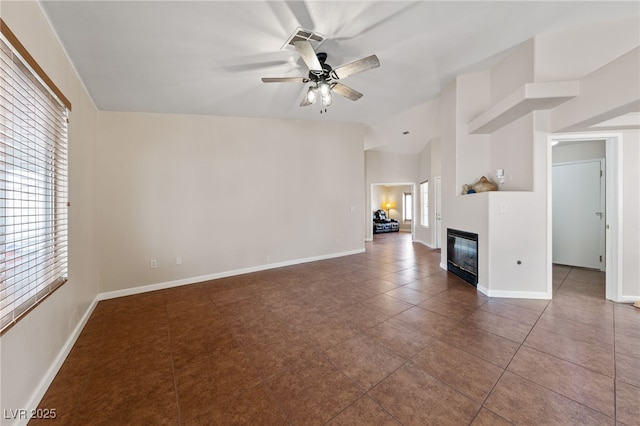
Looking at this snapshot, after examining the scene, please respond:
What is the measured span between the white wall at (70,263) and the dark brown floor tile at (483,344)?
3.08 m

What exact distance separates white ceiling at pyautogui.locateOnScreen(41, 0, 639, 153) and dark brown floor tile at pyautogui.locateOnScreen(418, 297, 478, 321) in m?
3.11

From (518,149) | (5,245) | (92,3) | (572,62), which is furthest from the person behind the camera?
(518,149)

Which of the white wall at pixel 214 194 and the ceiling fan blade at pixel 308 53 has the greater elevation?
the ceiling fan blade at pixel 308 53

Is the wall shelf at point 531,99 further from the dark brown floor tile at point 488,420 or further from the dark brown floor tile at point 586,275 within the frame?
the dark brown floor tile at point 488,420

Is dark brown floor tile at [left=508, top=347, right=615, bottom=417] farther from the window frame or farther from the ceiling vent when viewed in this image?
the window frame

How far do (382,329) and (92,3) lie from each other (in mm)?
3786

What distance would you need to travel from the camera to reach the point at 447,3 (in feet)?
7.19

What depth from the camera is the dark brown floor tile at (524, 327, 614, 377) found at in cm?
190

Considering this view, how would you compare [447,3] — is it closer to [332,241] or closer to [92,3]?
[92,3]

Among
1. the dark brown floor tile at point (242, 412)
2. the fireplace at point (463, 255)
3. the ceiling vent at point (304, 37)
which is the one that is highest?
the ceiling vent at point (304, 37)

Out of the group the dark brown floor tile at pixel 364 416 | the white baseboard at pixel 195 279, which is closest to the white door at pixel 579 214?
the white baseboard at pixel 195 279

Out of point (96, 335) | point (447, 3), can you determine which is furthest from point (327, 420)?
point (447, 3)

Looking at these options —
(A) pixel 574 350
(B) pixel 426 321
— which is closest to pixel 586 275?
(A) pixel 574 350

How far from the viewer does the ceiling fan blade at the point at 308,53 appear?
2.12 meters
